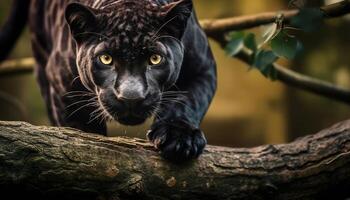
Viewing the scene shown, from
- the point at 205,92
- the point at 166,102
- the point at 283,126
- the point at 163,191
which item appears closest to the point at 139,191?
the point at 163,191

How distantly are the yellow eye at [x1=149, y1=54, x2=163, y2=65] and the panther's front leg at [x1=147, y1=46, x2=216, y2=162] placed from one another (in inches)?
8.7

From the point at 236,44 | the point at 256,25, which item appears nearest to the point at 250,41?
the point at 236,44

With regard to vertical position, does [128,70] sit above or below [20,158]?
above

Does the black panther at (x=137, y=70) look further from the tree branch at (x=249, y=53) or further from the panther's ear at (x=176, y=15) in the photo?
the tree branch at (x=249, y=53)

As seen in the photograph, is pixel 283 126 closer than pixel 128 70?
No

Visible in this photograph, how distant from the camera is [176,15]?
2.56m

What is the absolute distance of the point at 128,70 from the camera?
2.39 metres

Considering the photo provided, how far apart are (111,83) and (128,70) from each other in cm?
10

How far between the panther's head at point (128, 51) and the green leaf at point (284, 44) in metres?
0.40

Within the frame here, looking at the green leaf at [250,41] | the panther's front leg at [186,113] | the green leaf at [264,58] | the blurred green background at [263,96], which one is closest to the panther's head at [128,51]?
the panther's front leg at [186,113]

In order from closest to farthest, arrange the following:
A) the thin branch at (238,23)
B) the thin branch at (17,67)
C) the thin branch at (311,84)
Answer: the thin branch at (238,23) → the thin branch at (311,84) → the thin branch at (17,67)

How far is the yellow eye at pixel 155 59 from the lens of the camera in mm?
2463

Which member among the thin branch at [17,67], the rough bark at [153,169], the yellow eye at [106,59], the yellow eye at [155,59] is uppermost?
the yellow eye at [155,59]

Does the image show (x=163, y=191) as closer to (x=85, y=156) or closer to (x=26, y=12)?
(x=85, y=156)
